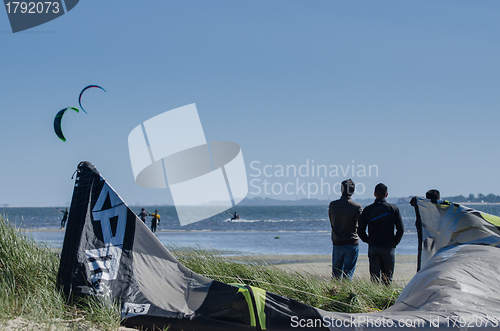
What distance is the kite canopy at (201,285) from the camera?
302 cm

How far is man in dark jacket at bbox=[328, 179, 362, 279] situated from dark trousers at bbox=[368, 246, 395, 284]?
0.29 meters

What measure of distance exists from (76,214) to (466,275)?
3.47 meters

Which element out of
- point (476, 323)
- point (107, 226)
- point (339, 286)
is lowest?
point (339, 286)

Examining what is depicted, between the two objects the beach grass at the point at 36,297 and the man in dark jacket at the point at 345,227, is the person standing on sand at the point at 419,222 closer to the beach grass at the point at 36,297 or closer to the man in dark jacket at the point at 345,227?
the man in dark jacket at the point at 345,227

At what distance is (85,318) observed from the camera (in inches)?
125

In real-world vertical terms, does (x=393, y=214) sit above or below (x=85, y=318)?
above

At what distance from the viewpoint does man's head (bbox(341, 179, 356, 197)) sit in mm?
5688

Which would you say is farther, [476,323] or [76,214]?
[76,214]

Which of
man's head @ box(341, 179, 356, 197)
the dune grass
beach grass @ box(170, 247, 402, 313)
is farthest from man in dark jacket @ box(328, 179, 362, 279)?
the dune grass

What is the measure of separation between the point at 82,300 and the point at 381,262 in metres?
3.84

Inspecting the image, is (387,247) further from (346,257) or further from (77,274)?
(77,274)

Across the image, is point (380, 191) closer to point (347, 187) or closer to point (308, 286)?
point (347, 187)

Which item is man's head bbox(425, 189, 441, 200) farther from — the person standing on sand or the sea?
the sea

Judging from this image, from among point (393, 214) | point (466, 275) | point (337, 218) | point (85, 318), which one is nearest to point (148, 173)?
point (337, 218)
